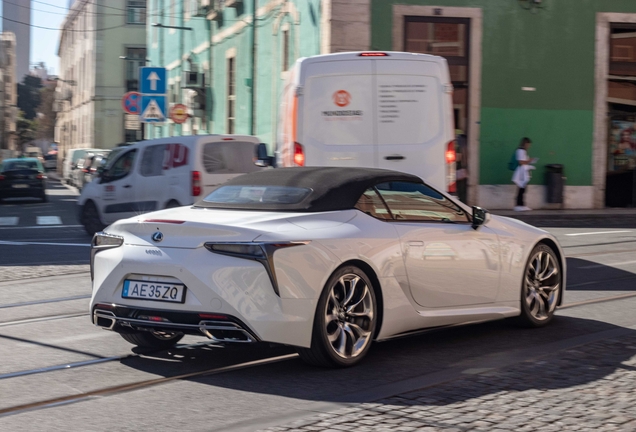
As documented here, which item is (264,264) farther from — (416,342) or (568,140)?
(568,140)

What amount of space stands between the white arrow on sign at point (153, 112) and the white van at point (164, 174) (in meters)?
5.00

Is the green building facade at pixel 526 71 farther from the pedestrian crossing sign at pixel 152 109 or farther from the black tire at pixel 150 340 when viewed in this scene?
the black tire at pixel 150 340

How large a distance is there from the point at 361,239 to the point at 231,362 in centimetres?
115

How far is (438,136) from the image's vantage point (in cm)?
1199

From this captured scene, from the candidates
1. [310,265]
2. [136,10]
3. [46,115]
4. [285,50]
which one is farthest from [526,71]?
[46,115]

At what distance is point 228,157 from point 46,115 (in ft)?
354

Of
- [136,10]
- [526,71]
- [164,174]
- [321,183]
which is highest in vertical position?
[136,10]

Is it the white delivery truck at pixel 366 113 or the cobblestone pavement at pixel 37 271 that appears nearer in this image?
the cobblestone pavement at pixel 37 271

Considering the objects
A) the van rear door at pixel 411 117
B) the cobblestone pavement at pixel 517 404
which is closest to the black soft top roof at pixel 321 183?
the cobblestone pavement at pixel 517 404

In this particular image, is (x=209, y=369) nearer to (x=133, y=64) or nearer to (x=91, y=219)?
(x=91, y=219)

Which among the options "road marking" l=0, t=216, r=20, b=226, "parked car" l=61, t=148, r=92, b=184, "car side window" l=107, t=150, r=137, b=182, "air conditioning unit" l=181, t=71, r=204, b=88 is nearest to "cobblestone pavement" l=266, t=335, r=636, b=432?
"car side window" l=107, t=150, r=137, b=182

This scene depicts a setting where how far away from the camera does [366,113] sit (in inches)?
470

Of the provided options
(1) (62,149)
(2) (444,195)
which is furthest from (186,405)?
(1) (62,149)

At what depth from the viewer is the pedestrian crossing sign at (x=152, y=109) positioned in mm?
22016
